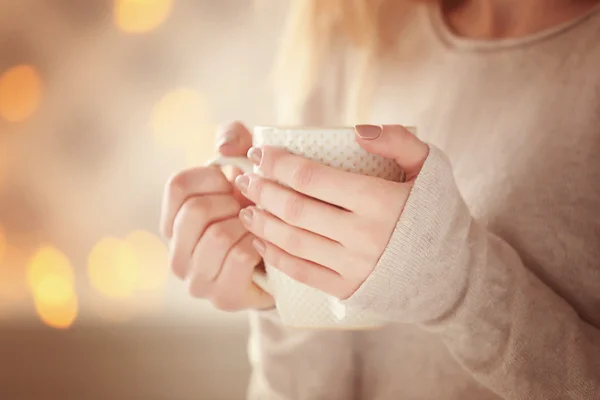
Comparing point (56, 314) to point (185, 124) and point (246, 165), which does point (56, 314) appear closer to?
point (185, 124)

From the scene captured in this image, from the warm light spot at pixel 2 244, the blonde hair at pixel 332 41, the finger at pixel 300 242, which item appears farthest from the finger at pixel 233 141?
the warm light spot at pixel 2 244

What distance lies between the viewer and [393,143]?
395 mm

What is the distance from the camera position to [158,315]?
3.78 feet

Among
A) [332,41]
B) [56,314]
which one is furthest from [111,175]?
[332,41]

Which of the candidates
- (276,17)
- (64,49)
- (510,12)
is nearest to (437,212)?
(510,12)

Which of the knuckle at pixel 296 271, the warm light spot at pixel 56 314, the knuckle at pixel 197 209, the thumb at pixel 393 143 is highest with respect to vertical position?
the thumb at pixel 393 143

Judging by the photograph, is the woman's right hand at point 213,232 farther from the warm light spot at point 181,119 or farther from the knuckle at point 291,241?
the warm light spot at point 181,119

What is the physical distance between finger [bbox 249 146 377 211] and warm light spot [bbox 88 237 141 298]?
2.80 ft

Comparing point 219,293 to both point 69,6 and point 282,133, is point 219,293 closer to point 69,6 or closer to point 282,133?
point 282,133

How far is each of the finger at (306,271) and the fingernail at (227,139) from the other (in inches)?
5.2

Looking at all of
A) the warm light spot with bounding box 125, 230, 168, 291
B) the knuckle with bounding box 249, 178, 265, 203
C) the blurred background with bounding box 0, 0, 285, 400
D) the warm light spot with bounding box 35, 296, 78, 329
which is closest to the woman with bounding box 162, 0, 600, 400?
the knuckle with bounding box 249, 178, 265, 203

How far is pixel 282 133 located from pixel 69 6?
0.86m

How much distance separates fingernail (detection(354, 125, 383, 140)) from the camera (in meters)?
0.39

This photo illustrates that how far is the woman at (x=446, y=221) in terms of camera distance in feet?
1.31
